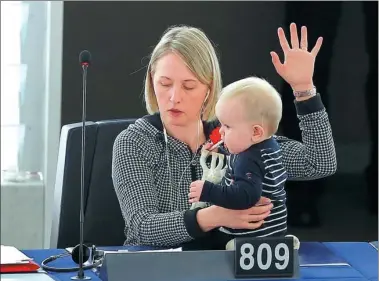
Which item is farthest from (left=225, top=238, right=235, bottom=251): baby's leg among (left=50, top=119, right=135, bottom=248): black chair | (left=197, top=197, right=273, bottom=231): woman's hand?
(left=50, top=119, right=135, bottom=248): black chair

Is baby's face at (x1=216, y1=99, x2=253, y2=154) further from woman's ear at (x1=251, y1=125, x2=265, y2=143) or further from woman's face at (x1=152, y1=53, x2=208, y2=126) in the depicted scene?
woman's face at (x1=152, y1=53, x2=208, y2=126)

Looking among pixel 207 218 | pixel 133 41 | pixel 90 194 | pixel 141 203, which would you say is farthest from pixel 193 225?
pixel 133 41

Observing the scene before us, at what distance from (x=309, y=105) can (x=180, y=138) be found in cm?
35

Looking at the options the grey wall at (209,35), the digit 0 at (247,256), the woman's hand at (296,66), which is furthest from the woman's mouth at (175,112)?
the grey wall at (209,35)

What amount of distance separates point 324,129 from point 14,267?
0.83 meters

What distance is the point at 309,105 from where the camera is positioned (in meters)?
2.25

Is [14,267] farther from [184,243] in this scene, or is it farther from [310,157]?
[310,157]

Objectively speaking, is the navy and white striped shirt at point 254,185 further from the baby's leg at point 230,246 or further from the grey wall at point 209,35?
the grey wall at point 209,35

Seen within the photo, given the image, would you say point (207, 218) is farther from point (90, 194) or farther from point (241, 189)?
point (90, 194)

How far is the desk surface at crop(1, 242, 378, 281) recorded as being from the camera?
1945 millimetres

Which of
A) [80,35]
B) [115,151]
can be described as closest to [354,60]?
[80,35]

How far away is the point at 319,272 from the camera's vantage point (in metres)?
1.99

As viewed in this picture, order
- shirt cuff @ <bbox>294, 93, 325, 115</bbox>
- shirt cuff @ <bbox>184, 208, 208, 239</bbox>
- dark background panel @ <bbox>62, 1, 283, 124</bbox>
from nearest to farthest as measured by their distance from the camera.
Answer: shirt cuff @ <bbox>184, 208, 208, 239</bbox> → shirt cuff @ <bbox>294, 93, 325, 115</bbox> → dark background panel @ <bbox>62, 1, 283, 124</bbox>

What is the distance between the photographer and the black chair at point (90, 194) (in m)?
2.59
